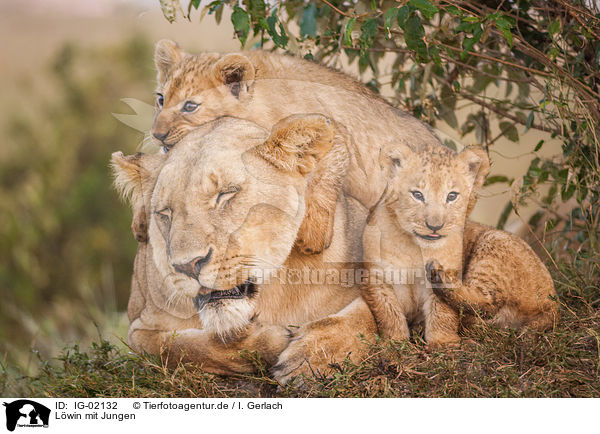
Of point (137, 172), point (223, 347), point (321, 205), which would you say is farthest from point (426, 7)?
point (223, 347)

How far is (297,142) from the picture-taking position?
257cm

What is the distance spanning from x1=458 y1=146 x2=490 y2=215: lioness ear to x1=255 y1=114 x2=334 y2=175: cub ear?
1.77 feet

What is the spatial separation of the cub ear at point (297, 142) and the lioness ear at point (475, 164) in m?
0.54

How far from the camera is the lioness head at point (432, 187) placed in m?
2.59

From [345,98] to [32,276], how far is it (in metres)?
3.96

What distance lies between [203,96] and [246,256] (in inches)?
29.2

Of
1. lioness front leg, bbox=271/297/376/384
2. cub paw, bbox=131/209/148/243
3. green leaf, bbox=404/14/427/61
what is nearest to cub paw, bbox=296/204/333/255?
lioness front leg, bbox=271/297/376/384

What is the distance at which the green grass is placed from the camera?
2.51 m

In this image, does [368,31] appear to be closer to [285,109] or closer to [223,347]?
[285,109]

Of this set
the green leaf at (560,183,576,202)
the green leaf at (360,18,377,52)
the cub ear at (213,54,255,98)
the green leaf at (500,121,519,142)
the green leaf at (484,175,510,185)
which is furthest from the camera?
the green leaf at (500,121,519,142)

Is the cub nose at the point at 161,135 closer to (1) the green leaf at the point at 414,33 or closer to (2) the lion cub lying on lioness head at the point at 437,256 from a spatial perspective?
(2) the lion cub lying on lioness head at the point at 437,256

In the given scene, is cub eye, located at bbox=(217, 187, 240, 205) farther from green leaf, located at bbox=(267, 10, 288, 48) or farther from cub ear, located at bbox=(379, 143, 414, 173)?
green leaf, located at bbox=(267, 10, 288, 48)

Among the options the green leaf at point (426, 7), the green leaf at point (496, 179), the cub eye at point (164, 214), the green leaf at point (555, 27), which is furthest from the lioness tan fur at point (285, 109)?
the green leaf at point (496, 179)
